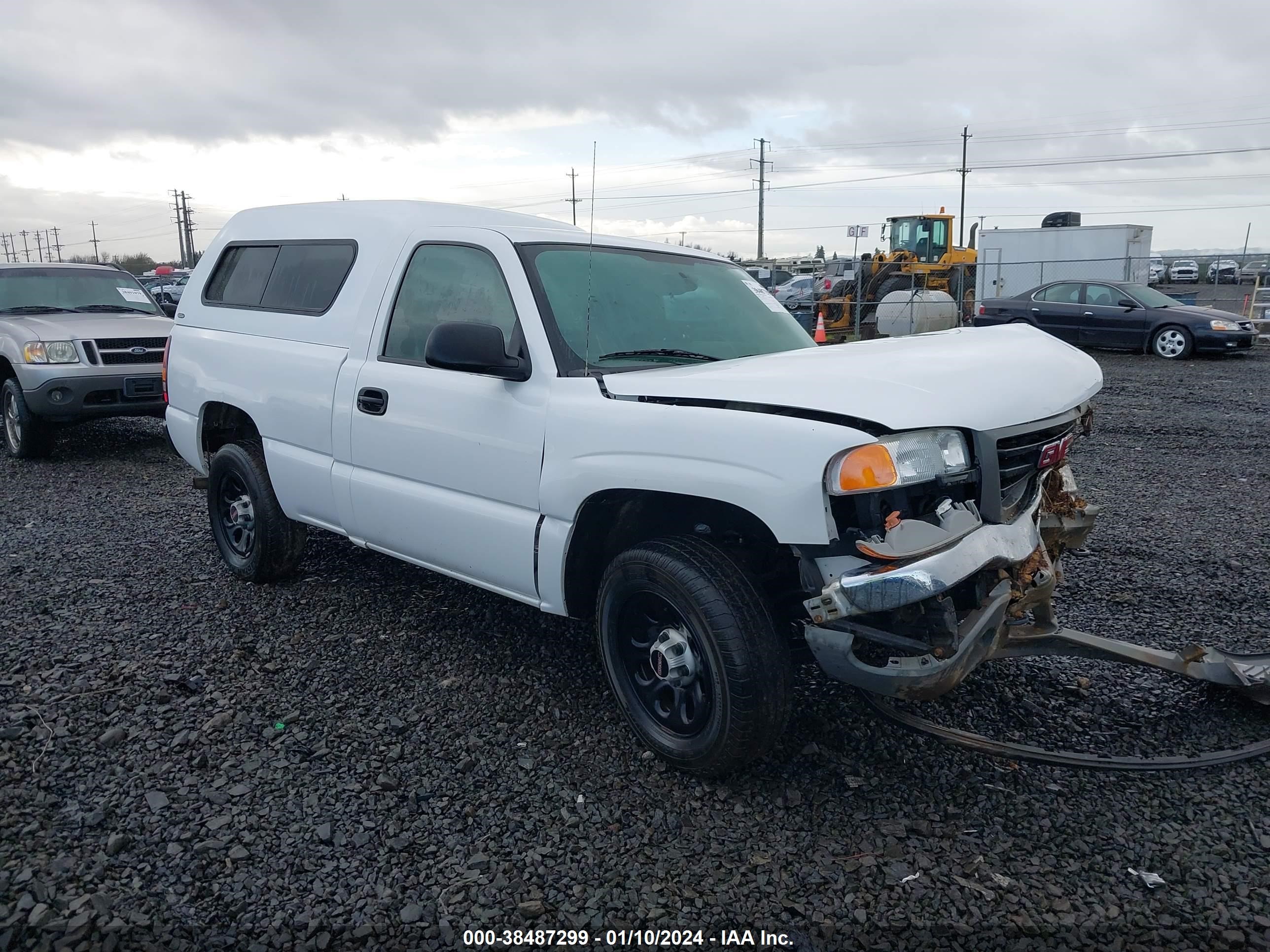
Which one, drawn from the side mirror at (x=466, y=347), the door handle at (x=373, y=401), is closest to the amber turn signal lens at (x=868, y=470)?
the side mirror at (x=466, y=347)

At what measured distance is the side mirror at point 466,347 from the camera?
10.4 feet

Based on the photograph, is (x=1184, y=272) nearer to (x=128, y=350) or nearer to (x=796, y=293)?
(x=796, y=293)

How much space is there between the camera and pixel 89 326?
8.65 meters

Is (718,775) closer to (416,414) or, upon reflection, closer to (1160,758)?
(1160,758)

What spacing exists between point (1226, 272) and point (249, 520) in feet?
172

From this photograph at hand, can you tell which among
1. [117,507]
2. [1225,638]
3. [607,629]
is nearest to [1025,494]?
[607,629]

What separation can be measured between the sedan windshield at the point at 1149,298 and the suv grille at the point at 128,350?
15.9 meters

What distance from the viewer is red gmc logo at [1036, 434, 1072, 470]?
3.08 metres

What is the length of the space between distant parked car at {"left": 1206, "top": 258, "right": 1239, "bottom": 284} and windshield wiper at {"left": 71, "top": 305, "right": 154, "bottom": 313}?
139 feet

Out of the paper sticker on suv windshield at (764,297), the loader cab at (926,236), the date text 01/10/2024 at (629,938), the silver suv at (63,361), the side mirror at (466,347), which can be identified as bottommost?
the date text 01/10/2024 at (629,938)

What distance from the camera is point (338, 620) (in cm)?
452

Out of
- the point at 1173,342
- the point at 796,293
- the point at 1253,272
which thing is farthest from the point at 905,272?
the point at 1253,272

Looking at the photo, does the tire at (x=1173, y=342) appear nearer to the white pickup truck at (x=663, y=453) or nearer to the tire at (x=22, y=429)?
the white pickup truck at (x=663, y=453)

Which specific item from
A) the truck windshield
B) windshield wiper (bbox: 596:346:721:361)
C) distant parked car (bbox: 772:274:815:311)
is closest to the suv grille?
the truck windshield
